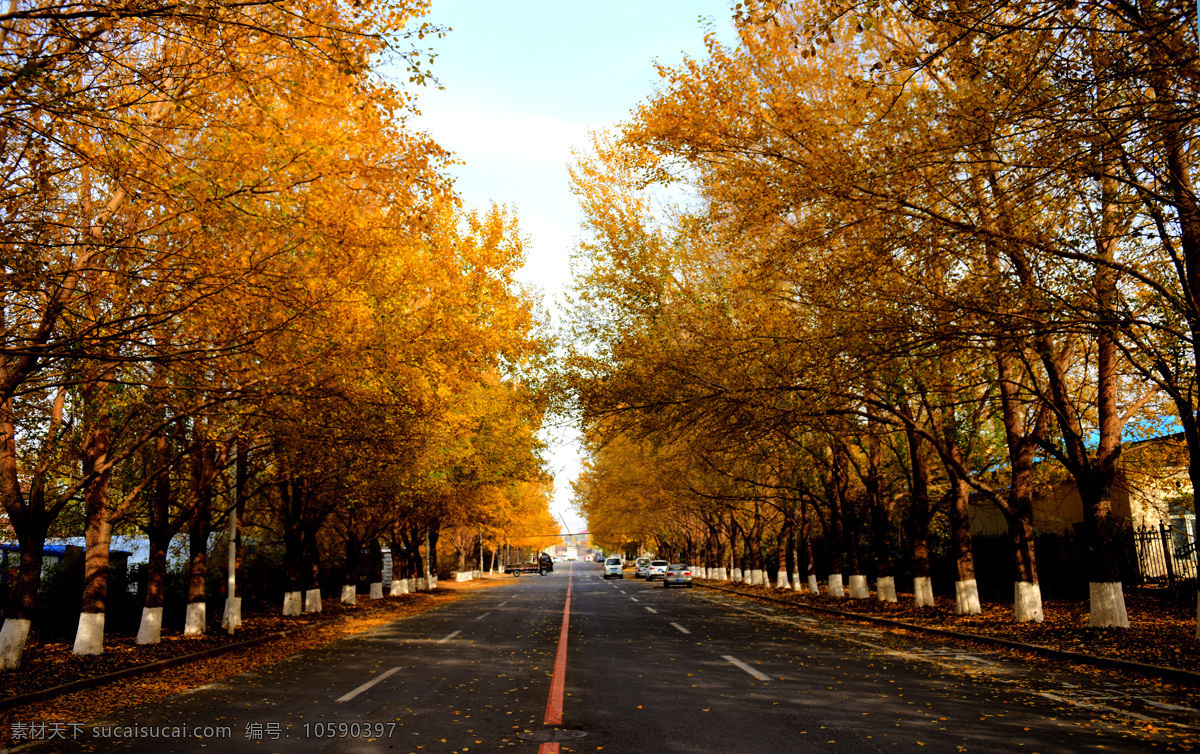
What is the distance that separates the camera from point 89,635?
1509cm

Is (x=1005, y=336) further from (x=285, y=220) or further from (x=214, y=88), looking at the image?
(x=214, y=88)

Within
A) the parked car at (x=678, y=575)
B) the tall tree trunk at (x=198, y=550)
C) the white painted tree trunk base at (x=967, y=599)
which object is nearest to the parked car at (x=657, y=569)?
the parked car at (x=678, y=575)

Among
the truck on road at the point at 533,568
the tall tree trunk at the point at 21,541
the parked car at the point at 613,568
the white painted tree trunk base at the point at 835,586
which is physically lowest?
the truck on road at the point at 533,568

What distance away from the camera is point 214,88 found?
468 inches

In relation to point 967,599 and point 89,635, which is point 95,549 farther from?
point 967,599

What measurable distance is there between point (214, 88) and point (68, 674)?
934 centimetres

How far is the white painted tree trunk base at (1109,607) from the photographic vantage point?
1451 cm

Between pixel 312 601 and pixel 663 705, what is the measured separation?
70.7ft

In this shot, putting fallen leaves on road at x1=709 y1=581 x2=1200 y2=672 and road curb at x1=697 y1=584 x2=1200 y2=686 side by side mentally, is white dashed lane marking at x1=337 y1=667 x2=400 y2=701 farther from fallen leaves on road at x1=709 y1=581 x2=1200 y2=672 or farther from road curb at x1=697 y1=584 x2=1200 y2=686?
fallen leaves on road at x1=709 y1=581 x2=1200 y2=672

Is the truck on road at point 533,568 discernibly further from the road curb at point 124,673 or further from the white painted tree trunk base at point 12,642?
the white painted tree trunk base at point 12,642

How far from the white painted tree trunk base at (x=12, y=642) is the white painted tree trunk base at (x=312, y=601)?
14479 millimetres

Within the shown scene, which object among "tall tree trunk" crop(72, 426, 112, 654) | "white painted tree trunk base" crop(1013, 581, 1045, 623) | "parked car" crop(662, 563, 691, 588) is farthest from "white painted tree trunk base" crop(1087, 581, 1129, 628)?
"parked car" crop(662, 563, 691, 588)

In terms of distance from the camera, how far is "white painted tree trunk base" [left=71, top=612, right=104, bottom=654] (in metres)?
15.0

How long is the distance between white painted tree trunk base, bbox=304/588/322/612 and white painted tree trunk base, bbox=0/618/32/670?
47.5 feet
